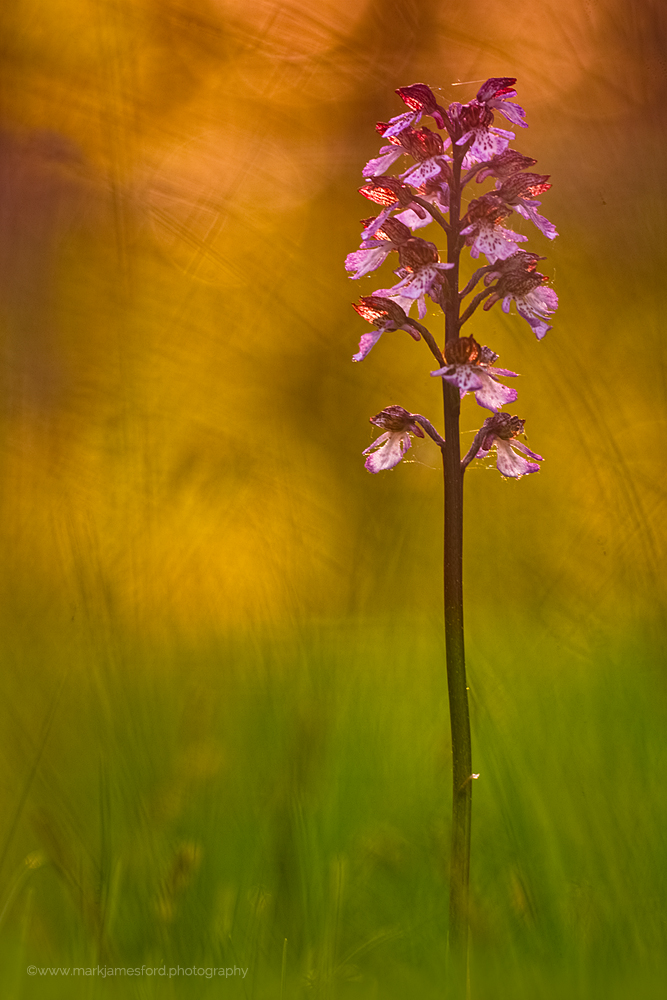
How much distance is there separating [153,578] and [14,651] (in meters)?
0.61

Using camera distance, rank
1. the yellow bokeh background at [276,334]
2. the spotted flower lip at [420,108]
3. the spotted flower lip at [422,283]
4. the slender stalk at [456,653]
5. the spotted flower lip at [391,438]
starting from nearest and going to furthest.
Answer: the slender stalk at [456,653] < the spotted flower lip at [422,283] < the spotted flower lip at [420,108] < the spotted flower lip at [391,438] < the yellow bokeh background at [276,334]

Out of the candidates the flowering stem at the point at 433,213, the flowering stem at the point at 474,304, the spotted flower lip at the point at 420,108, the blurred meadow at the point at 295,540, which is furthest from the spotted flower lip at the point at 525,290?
the blurred meadow at the point at 295,540

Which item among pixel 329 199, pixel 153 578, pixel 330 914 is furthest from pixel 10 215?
pixel 330 914

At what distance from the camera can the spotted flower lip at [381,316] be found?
7.82 feet

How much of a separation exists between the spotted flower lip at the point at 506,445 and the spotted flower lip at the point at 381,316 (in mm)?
349

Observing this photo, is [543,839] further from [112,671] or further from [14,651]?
[14,651]

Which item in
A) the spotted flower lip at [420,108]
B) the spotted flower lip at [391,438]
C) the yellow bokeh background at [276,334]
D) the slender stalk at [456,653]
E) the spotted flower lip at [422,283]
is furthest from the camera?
the yellow bokeh background at [276,334]

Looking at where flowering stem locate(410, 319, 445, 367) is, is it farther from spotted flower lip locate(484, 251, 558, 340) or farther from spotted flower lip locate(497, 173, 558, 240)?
spotted flower lip locate(497, 173, 558, 240)

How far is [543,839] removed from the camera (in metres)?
2.59

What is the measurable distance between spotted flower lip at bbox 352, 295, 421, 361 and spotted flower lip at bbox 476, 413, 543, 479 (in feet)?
1.14

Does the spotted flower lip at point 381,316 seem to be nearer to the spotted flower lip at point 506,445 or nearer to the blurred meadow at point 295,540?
the spotted flower lip at point 506,445

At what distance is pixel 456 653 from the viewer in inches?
82.3

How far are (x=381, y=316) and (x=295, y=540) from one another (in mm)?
1136

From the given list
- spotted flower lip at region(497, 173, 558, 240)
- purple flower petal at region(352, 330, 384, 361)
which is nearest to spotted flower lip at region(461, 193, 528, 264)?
spotted flower lip at region(497, 173, 558, 240)
